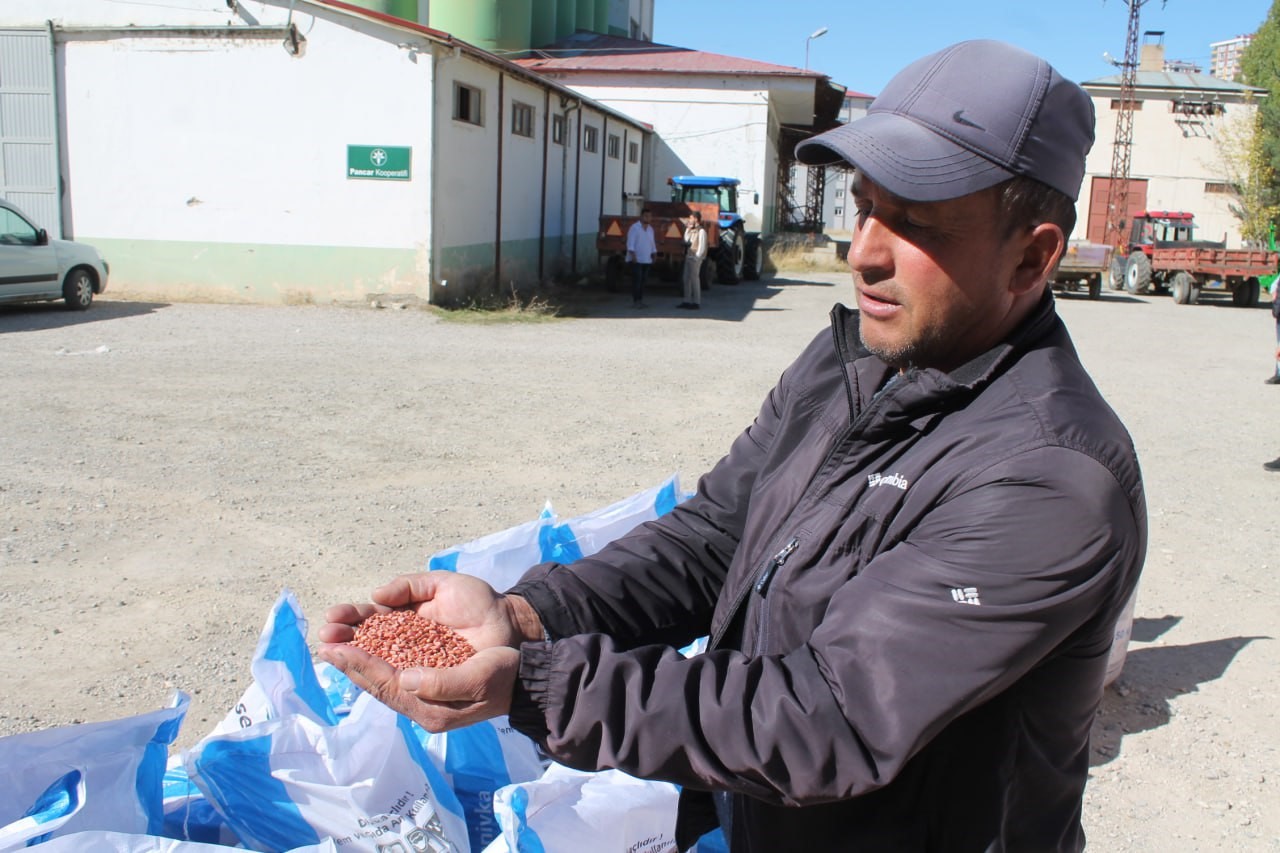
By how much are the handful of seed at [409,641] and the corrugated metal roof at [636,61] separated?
30.0 metres

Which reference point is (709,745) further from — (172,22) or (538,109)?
(538,109)

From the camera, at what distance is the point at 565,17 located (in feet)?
114

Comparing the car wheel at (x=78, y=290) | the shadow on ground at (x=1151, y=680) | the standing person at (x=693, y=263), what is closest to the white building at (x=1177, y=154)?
the standing person at (x=693, y=263)

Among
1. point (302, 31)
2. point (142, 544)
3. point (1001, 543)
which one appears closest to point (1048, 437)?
point (1001, 543)

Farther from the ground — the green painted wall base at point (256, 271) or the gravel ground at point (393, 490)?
the green painted wall base at point (256, 271)

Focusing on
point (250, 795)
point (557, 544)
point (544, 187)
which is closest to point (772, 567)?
point (250, 795)

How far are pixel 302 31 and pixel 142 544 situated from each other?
12.9m

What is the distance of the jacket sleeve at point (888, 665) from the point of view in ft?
3.90

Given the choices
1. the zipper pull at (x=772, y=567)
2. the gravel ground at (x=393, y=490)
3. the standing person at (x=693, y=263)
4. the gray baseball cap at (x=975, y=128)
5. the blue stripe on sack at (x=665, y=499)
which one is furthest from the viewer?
the standing person at (x=693, y=263)

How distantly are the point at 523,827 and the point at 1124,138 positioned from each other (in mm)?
43425

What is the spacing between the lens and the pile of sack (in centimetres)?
207

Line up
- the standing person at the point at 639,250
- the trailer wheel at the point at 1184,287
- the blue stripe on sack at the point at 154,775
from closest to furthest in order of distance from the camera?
the blue stripe on sack at the point at 154,775 < the standing person at the point at 639,250 < the trailer wheel at the point at 1184,287

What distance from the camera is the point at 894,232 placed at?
1428 millimetres

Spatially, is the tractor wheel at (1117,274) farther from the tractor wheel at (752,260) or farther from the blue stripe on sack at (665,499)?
the blue stripe on sack at (665,499)
